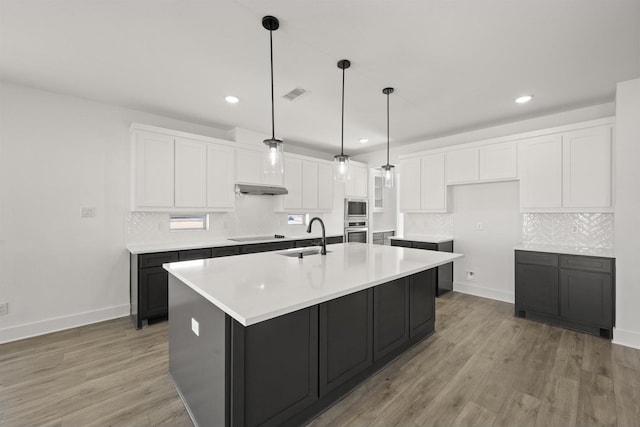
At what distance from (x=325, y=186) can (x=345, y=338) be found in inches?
151

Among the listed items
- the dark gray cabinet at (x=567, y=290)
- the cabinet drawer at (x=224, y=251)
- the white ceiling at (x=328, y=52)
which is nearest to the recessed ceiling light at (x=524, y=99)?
the white ceiling at (x=328, y=52)

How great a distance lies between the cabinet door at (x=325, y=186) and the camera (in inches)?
215

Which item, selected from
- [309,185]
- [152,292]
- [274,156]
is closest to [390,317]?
[274,156]

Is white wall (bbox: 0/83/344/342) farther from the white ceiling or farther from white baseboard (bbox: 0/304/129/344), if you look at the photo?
the white ceiling

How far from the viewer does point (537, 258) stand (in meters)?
3.44

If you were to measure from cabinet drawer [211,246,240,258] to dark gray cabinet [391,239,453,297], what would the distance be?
273cm

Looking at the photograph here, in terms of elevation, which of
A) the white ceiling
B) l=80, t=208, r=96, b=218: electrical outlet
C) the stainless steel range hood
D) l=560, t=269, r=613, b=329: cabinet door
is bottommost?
l=560, t=269, r=613, b=329: cabinet door

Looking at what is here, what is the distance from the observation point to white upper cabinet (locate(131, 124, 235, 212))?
3447 millimetres

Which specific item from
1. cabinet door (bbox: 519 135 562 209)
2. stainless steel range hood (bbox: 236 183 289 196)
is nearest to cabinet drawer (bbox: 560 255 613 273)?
cabinet door (bbox: 519 135 562 209)

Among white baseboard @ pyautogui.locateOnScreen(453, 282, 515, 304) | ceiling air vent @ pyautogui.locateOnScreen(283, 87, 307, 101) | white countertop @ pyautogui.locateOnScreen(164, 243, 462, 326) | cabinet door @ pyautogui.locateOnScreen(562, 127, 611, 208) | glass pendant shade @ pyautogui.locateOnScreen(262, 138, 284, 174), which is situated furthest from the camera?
white baseboard @ pyautogui.locateOnScreen(453, 282, 515, 304)

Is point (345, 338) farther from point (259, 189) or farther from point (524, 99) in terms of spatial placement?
point (524, 99)

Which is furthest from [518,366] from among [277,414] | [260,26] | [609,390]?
[260,26]

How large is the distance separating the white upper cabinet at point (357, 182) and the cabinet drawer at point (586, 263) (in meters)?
3.58

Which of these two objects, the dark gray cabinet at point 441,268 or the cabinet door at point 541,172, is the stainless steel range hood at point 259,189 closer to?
the dark gray cabinet at point 441,268
